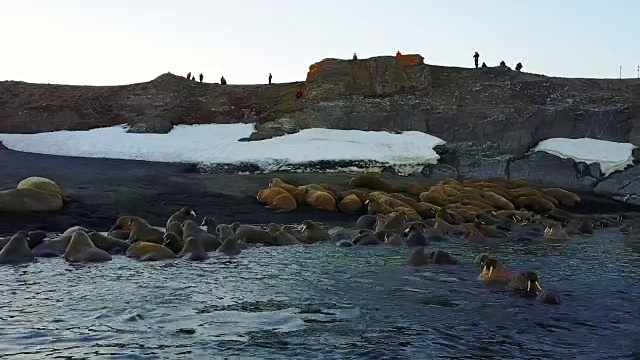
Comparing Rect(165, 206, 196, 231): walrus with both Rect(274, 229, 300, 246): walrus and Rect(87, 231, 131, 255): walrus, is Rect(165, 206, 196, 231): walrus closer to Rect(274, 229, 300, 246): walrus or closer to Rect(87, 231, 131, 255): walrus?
Rect(274, 229, 300, 246): walrus

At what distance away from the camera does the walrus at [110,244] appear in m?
12.8

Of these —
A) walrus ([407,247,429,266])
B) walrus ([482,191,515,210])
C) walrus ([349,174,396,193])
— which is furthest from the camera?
walrus ([349,174,396,193])

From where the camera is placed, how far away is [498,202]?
22797mm

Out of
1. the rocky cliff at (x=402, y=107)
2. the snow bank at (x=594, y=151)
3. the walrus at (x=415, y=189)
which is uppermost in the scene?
the rocky cliff at (x=402, y=107)

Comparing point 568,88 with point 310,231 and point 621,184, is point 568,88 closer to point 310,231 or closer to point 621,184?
point 621,184

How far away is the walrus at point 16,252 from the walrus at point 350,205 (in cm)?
1041

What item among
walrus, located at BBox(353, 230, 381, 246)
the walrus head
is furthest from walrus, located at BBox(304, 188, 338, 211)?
the walrus head

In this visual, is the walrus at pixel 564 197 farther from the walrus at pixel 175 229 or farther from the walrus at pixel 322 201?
the walrus at pixel 175 229

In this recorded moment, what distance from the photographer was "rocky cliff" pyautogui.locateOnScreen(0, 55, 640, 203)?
33750 mm

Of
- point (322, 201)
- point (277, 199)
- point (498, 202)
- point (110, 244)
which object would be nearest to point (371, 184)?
point (322, 201)

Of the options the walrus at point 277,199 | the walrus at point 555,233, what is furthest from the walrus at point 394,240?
the walrus at point 277,199

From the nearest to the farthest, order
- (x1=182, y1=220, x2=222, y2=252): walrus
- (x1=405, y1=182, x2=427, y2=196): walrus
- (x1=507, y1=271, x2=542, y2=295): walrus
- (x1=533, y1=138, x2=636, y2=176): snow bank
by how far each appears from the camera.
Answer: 1. (x1=507, y1=271, x2=542, y2=295): walrus
2. (x1=182, y1=220, x2=222, y2=252): walrus
3. (x1=405, y1=182, x2=427, y2=196): walrus
4. (x1=533, y1=138, x2=636, y2=176): snow bank

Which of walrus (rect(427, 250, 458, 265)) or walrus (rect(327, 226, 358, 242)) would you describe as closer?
walrus (rect(427, 250, 458, 265))

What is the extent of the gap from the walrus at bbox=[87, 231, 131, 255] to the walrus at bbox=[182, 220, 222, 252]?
1.25 meters
